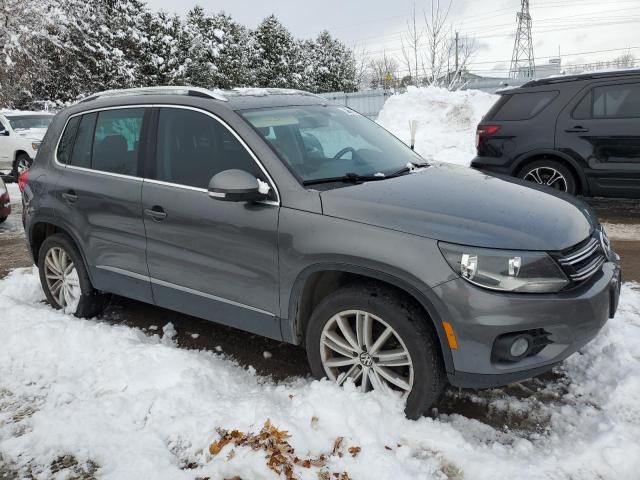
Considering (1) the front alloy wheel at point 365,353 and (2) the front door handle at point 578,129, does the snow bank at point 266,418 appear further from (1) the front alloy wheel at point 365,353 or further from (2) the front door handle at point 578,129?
(2) the front door handle at point 578,129

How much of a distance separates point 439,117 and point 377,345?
13.8 metres

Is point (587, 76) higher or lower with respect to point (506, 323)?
higher

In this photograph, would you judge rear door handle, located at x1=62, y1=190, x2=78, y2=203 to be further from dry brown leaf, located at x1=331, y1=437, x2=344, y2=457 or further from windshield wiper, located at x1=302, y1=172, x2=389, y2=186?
dry brown leaf, located at x1=331, y1=437, x2=344, y2=457

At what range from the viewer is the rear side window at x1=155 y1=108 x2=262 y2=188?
3520 millimetres

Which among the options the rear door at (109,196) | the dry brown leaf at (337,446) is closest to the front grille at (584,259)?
the dry brown leaf at (337,446)

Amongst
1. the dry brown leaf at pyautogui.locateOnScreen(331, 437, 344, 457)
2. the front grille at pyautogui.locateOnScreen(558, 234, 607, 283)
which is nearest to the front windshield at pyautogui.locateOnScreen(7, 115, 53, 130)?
the dry brown leaf at pyautogui.locateOnScreen(331, 437, 344, 457)

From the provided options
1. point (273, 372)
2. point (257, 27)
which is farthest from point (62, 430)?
point (257, 27)

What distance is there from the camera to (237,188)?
3178 millimetres

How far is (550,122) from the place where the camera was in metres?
7.44

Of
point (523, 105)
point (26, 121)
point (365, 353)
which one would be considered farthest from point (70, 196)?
point (26, 121)

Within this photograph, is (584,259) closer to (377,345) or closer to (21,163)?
(377,345)

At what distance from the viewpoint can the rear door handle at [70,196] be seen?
4.32m

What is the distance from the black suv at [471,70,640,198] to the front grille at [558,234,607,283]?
175 inches

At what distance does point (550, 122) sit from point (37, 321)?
6.43 metres
